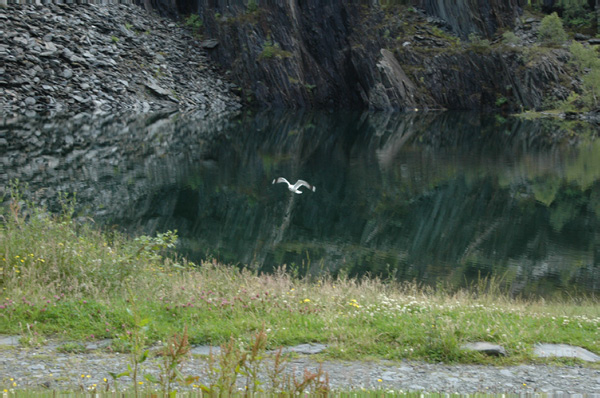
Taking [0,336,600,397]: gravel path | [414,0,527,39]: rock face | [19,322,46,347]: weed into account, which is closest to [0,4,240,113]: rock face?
[414,0,527,39]: rock face

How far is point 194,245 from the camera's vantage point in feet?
62.0

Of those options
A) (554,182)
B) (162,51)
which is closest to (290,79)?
(162,51)

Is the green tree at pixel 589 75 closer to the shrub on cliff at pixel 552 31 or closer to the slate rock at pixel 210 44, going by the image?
the shrub on cliff at pixel 552 31

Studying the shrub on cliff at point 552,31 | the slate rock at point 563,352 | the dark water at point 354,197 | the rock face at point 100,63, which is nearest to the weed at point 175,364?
the slate rock at point 563,352

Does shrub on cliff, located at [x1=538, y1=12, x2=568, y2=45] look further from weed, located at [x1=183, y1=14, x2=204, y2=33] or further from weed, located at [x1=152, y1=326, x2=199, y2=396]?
weed, located at [x1=152, y1=326, x2=199, y2=396]

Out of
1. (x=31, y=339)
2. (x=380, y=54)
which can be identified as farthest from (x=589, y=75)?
(x=31, y=339)

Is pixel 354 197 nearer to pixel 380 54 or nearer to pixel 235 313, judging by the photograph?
pixel 235 313

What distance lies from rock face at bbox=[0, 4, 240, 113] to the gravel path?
181ft

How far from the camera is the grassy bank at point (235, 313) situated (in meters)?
8.00

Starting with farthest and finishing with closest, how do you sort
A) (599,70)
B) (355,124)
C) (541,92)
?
(541,92) → (599,70) → (355,124)

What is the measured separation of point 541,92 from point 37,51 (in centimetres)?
5797

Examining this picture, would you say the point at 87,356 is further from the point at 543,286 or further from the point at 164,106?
the point at 164,106

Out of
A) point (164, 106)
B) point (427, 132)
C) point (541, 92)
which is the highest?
point (541, 92)

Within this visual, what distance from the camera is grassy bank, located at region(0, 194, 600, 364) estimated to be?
8.00 metres
